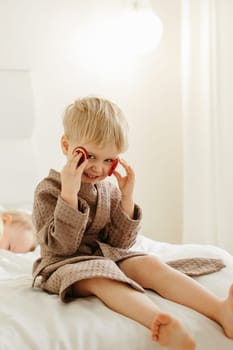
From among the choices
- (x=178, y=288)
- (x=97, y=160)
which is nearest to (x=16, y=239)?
(x=97, y=160)

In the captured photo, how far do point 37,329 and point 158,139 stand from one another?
1813 millimetres

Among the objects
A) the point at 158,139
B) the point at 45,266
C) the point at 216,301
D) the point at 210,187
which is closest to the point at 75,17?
the point at 158,139

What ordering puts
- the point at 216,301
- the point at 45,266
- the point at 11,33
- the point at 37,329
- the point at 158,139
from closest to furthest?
the point at 37,329 < the point at 216,301 < the point at 45,266 < the point at 11,33 < the point at 158,139

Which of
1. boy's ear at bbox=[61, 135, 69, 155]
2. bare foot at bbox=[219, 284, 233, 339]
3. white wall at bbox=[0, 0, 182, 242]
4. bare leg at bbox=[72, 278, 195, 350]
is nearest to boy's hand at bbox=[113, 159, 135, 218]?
boy's ear at bbox=[61, 135, 69, 155]

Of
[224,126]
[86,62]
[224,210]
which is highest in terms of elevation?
[86,62]

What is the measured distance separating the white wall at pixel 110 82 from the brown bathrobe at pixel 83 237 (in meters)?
1.07

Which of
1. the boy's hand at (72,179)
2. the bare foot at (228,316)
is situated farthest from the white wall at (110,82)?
the bare foot at (228,316)

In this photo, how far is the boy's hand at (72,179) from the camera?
143cm

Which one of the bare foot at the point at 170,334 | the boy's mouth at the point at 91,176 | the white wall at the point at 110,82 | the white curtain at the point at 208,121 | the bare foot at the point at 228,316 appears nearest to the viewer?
the bare foot at the point at 170,334

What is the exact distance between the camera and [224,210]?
98.2 inches

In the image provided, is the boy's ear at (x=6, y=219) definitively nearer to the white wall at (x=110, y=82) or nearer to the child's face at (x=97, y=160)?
the white wall at (x=110, y=82)

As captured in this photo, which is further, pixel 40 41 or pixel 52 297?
pixel 40 41

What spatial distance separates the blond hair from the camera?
1450 mm

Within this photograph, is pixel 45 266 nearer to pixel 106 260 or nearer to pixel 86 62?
pixel 106 260
